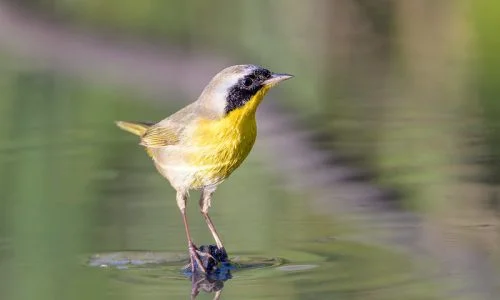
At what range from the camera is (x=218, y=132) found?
5.18 meters

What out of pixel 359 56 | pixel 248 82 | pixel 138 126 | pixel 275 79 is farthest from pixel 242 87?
pixel 359 56

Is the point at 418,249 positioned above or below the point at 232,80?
below

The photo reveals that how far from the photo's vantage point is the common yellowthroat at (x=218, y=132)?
514cm

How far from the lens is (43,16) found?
13164mm

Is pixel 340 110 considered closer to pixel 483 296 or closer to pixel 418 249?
pixel 418 249

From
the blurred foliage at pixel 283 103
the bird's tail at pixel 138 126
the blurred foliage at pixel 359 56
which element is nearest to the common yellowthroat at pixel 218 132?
the blurred foliage at pixel 283 103

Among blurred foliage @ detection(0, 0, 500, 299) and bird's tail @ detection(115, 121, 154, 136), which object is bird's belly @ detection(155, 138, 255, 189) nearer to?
blurred foliage @ detection(0, 0, 500, 299)

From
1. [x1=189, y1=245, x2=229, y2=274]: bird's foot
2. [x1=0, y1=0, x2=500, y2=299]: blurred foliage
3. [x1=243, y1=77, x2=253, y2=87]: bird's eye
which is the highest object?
[x1=243, y1=77, x2=253, y2=87]: bird's eye

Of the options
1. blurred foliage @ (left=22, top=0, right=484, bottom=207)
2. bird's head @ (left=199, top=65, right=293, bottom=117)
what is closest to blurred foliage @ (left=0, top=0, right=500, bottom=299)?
blurred foliage @ (left=22, top=0, right=484, bottom=207)

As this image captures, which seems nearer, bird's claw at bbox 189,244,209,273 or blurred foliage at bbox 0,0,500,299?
bird's claw at bbox 189,244,209,273

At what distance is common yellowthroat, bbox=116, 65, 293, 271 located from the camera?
514 centimetres

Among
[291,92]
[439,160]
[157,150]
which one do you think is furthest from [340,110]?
[157,150]


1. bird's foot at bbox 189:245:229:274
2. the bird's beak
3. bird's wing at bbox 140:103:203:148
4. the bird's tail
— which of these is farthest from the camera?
the bird's tail

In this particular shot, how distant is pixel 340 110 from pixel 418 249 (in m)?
4.47
